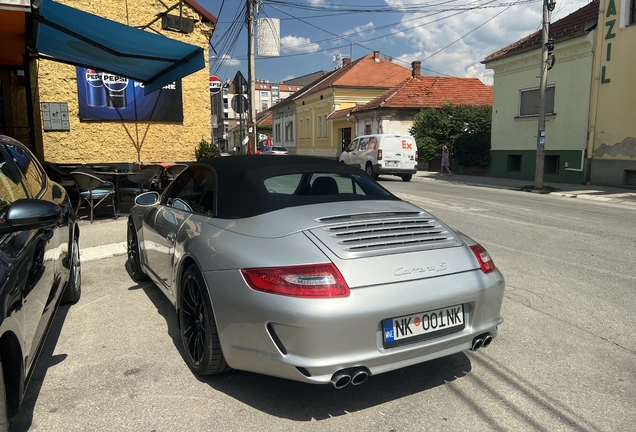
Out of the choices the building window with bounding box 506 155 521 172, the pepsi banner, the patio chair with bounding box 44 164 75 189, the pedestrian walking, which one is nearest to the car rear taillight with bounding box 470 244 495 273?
the patio chair with bounding box 44 164 75 189

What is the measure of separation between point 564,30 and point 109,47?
16576 millimetres

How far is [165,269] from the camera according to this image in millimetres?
3914

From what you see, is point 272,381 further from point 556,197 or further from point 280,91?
point 280,91

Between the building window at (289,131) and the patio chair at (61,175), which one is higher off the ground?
the building window at (289,131)

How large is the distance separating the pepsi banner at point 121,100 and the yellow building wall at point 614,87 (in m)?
13.5

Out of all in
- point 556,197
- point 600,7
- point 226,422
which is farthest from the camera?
point 600,7

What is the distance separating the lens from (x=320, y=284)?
255 cm

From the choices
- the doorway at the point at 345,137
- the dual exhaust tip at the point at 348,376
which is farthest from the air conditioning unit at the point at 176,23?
the doorway at the point at 345,137

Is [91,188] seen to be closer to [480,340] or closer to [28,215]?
[28,215]

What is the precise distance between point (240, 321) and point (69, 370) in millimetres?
1457

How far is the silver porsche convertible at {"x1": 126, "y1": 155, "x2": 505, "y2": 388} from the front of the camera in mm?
2521

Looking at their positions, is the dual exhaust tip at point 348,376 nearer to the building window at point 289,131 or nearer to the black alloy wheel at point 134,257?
the black alloy wheel at point 134,257

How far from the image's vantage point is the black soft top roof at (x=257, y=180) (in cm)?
324

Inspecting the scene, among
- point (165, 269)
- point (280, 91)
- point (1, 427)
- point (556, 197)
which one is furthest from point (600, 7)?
point (280, 91)
